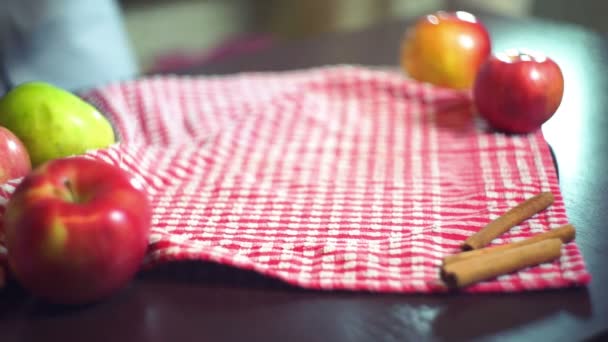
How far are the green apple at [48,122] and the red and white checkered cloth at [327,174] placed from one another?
0.19ft

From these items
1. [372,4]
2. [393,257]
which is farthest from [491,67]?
[372,4]

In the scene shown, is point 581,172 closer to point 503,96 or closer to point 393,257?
point 503,96

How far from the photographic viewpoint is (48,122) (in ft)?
2.70

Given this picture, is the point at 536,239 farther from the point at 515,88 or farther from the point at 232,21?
the point at 232,21

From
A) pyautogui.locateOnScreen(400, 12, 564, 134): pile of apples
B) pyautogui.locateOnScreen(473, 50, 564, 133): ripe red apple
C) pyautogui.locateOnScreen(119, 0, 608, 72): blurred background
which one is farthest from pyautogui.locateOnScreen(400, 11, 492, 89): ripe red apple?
pyautogui.locateOnScreen(119, 0, 608, 72): blurred background

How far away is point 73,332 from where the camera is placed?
0.58 m

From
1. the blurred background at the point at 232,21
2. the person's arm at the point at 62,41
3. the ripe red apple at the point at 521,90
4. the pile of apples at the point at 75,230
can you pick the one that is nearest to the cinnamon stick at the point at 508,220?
the ripe red apple at the point at 521,90

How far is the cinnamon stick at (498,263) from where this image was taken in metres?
0.60

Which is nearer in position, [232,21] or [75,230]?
[75,230]

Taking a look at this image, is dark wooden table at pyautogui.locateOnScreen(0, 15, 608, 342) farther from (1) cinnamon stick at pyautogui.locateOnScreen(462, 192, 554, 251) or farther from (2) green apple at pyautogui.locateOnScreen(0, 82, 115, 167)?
(2) green apple at pyautogui.locateOnScreen(0, 82, 115, 167)

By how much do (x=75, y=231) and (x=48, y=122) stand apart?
30 cm

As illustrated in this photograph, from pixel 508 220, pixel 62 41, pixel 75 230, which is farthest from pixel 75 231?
pixel 62 41

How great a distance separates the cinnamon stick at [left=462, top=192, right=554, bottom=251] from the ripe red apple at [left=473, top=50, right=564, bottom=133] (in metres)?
0.19

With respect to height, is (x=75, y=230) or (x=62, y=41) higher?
(x=75, y=230)
